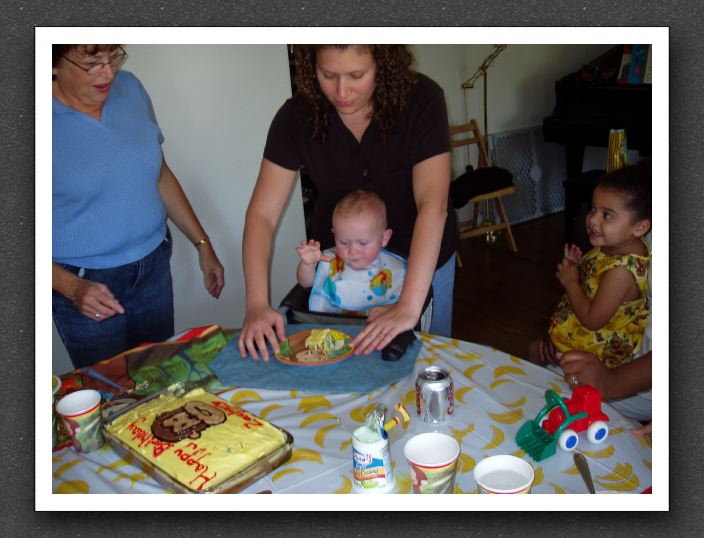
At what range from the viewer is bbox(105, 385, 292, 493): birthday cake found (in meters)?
1.11

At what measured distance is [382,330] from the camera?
1499 mm

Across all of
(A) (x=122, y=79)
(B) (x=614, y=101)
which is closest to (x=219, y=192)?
(A) (x=122, y=79)

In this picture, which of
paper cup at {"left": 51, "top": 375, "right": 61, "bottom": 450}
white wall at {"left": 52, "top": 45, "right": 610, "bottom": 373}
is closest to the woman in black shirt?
paper cup at {"left": 51, "top": 375, "right": 61, "bottom": 450}

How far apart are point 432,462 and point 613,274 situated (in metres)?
1.05

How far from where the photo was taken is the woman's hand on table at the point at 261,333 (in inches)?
59.9

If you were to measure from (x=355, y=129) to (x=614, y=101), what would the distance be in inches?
107

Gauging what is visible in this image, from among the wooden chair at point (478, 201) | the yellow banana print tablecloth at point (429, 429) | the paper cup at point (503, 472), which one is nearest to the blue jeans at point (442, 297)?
the yellow banana print tablecloth at point (429, 429)

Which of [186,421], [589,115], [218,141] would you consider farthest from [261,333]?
[589,115]

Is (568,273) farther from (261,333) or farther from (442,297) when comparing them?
(261,333)

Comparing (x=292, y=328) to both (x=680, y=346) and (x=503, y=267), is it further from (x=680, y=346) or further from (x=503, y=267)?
(x=503, y=267)

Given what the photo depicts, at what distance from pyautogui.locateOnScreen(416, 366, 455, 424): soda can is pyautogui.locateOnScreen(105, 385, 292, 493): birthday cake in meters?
0.24

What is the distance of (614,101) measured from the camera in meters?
4.03

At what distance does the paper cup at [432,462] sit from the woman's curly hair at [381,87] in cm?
81

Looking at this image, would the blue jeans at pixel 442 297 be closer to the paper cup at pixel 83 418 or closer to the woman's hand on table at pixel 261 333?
the woman's hand on table at pixel 261 333
